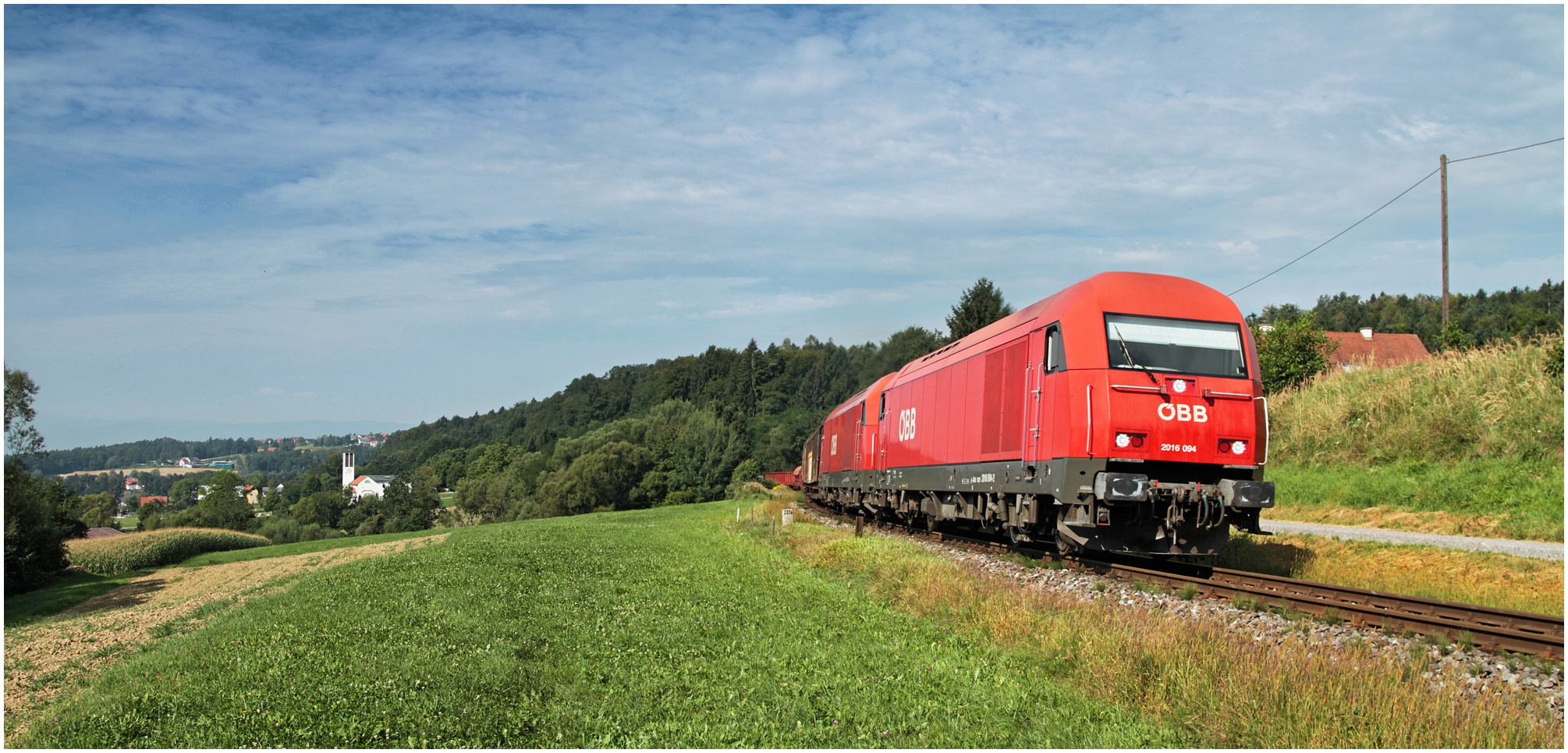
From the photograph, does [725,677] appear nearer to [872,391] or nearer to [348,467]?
[872,391]

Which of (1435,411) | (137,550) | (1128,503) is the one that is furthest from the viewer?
(137,550)

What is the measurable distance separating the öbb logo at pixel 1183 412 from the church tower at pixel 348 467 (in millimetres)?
191439

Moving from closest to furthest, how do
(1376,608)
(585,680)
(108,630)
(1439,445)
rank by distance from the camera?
(585,680), (1376,608), (108,630), (1439,445)

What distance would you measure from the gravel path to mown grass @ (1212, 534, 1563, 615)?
2.58 feet

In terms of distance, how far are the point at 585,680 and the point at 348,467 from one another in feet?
662

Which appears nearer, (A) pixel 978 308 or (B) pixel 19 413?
(B) pixel 19 413

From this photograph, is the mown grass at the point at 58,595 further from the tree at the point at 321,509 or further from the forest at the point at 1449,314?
the tree at the point at 321,509

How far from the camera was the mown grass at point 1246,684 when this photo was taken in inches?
218

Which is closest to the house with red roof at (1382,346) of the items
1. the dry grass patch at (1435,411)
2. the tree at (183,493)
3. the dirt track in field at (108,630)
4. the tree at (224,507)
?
the dry grass patch at (1435,411)

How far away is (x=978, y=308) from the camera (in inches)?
2238

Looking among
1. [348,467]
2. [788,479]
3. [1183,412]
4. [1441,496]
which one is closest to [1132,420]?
[1183,412]

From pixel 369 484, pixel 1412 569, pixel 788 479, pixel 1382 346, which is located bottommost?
pixel 369 484

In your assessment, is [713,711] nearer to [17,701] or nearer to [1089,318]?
[17,701]

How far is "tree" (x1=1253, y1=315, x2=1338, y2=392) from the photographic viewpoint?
36.0 metres
